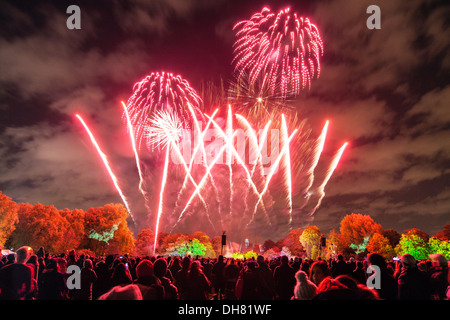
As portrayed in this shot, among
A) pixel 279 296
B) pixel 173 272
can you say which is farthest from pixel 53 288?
pixel 279 296

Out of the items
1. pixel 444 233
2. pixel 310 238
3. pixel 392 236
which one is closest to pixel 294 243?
pixel 310 238

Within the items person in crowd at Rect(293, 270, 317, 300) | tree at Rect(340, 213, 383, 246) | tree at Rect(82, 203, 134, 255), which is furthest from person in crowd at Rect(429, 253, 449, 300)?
tree at Rect(340, 213, 383, 246)

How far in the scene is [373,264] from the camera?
5.46 meters

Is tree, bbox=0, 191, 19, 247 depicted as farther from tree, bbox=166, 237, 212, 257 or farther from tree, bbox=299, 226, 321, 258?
tree, bbox=299, 226, 321, 258

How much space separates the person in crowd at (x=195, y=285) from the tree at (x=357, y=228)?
83.9 m

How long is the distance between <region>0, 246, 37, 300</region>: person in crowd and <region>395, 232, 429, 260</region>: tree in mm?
73143

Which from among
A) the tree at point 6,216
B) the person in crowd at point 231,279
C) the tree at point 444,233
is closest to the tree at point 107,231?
the tree at point 6,216

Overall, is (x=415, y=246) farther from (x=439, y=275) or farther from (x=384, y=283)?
(x=384, y=283)

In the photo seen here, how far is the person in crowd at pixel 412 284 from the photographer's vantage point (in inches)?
222

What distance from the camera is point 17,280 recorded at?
6000mm

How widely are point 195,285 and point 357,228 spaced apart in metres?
84.5

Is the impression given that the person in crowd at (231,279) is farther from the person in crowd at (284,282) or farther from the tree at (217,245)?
the tree at (217,245)

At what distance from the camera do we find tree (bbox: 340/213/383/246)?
255 ft
